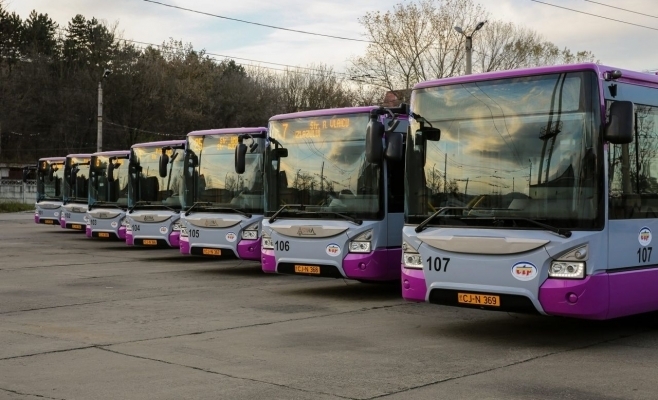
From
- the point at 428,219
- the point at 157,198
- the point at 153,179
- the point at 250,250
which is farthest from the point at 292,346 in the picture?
the point at 153,179

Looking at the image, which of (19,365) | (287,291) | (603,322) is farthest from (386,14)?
(19,365)

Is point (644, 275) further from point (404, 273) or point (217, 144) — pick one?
point (217, 144)

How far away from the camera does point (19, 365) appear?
871cm

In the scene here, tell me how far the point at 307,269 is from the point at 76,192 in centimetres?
1819

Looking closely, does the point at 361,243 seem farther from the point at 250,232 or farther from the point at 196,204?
the point at 196,204

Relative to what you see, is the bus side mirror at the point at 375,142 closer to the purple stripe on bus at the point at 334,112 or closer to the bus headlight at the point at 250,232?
the purple stripe on bus at the point at 334,112

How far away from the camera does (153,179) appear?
2236 centimetres

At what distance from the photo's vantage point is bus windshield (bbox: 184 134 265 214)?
57.8 ft

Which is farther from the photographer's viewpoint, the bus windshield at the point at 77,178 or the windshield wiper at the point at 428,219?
the bus windshield at the point at 77,178

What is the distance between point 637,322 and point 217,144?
9.66 metres

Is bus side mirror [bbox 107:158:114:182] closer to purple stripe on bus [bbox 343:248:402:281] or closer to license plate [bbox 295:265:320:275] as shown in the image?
license plate [bbox 295:265:320:275]

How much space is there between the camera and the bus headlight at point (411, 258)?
10.4m

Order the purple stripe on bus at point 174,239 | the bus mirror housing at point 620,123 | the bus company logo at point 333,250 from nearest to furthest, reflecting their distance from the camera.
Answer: the bus mirror housing at point 620,123 < the bus company logo at point 333,250 < the purple stripe on bus at point 174,239

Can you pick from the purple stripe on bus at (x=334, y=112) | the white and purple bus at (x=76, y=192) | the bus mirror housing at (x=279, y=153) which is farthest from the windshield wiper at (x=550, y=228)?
the white and purple bus at (x=76, y=192)
